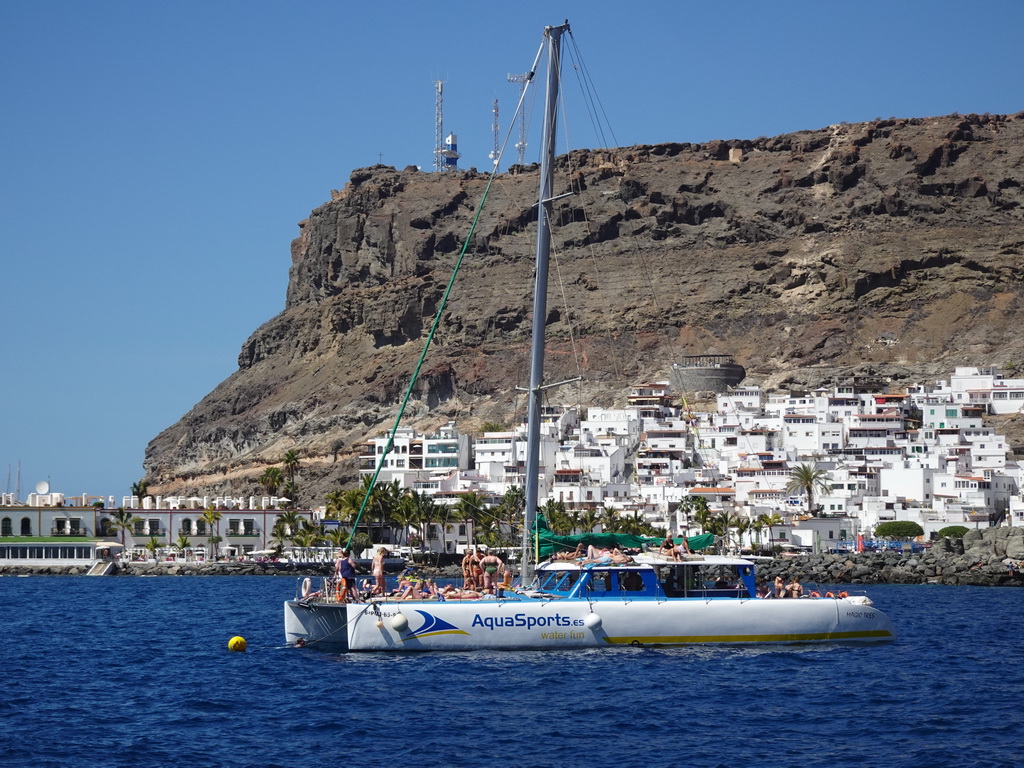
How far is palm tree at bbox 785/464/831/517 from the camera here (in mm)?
128125

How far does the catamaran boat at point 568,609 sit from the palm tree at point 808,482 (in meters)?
89.0

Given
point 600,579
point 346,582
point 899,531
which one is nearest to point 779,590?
point 600,579

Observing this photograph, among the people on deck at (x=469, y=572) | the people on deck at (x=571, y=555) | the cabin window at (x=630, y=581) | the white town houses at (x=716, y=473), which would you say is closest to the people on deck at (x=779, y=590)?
the cabin window at (x=630, y=581)

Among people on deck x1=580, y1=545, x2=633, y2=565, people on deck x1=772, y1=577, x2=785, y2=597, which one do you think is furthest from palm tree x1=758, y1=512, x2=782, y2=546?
people on deck x1=580, y1=545, x2=633, y2=565

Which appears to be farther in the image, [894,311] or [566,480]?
[894,311]

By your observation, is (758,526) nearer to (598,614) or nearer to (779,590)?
(779,590)

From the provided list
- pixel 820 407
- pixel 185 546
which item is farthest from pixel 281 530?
pixel 820 407

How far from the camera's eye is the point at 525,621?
3719 centimetres

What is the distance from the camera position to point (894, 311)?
644ft

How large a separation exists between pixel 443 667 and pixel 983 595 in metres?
50.1

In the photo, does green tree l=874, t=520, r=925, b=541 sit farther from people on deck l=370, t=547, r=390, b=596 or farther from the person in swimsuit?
people on deck l=370, t=547, r=390, b=596

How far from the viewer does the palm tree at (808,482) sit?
5044 inches

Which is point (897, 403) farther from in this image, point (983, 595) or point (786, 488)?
point (983, 595)

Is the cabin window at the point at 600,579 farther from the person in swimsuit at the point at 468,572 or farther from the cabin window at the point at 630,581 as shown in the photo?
the person in swimsuit at the point at 468,572
